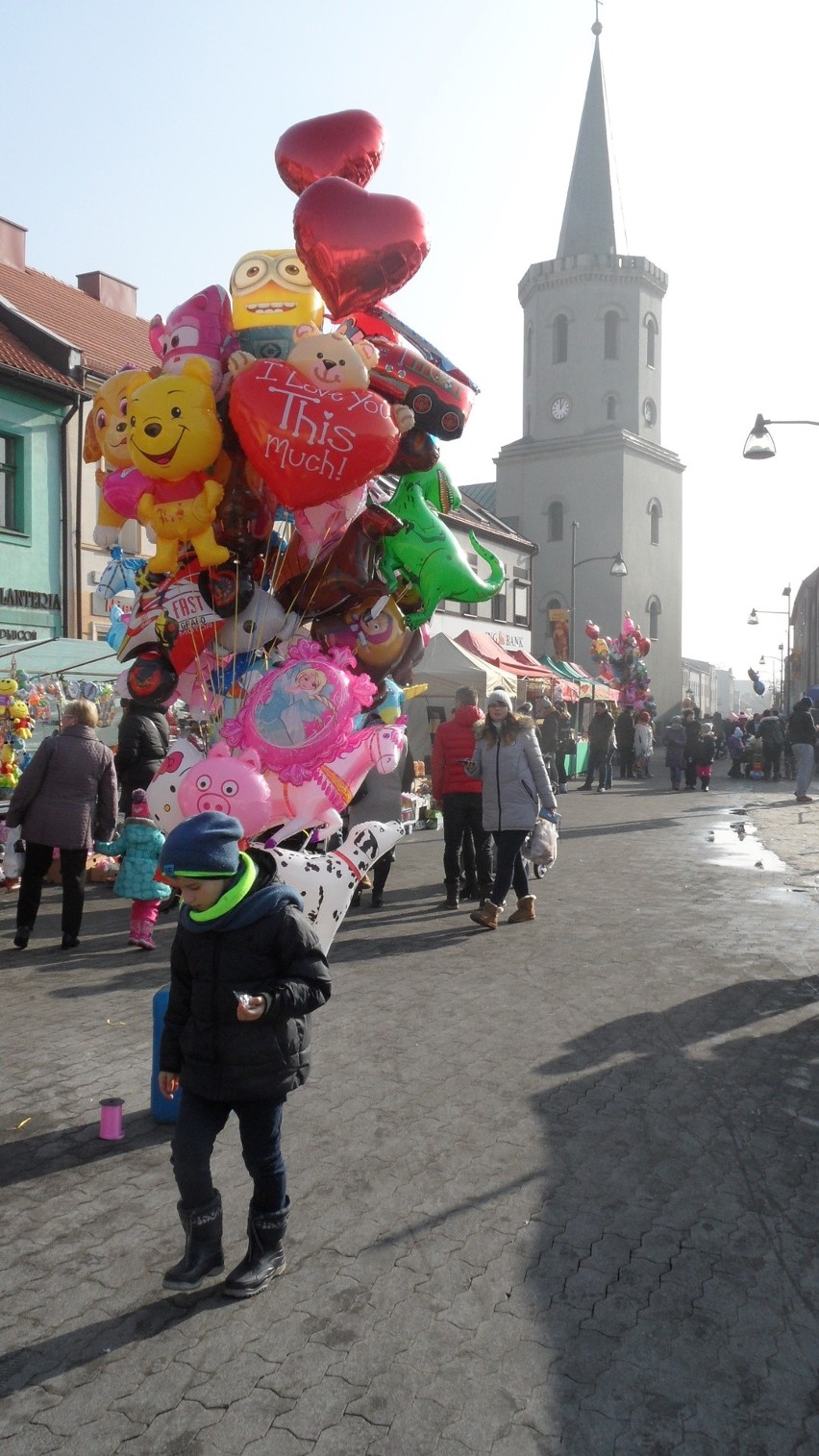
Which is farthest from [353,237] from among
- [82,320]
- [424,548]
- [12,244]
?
[12,244]

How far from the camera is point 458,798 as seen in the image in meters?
10.0

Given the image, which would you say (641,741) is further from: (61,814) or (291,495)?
(291,495)

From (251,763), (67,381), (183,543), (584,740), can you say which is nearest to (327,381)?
(183,543)

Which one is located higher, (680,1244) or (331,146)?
(331,146)

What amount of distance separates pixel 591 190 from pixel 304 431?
55.9 meters

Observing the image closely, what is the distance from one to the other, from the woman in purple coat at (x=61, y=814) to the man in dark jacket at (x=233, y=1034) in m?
4.92

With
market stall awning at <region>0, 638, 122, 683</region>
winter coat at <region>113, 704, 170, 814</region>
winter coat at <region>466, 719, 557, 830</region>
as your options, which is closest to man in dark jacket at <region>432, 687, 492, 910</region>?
winter coat at <region>466, 719, 557, 830</region>

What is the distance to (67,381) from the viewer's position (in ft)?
67.2

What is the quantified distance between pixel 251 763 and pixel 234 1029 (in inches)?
64.8

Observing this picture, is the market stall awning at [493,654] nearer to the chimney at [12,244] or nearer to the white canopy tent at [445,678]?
the white canopy tent at [445,678]

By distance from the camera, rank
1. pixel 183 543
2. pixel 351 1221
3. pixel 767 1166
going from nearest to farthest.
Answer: pixel 351 1221 < pixel 767 1166 < pixel 183 543

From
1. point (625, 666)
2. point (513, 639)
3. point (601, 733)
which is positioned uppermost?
point (513, 639)

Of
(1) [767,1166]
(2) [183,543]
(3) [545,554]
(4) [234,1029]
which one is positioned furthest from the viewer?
(3) [545,554]

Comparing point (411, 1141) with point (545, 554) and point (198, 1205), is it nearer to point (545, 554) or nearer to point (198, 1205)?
point (198, 1205)
